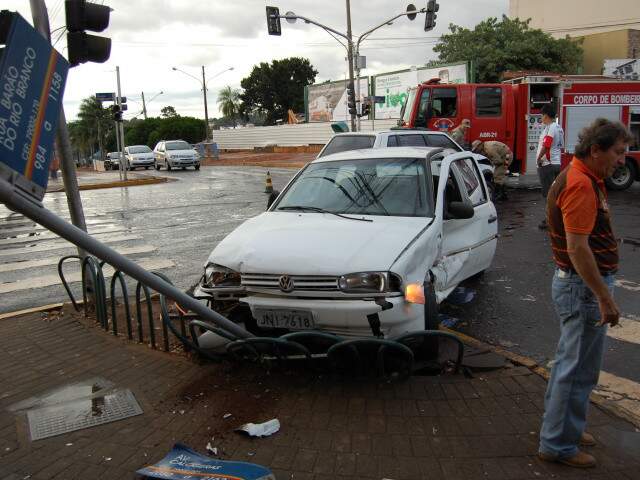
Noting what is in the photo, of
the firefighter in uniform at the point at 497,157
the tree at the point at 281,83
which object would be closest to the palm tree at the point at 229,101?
the tree at the point at 281,83

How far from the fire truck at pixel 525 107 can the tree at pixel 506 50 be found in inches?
1019

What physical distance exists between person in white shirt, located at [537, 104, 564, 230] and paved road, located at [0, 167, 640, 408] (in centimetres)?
106

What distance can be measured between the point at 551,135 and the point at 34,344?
869cm

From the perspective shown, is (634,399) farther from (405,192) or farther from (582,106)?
(582,106)

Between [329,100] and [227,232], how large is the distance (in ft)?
141

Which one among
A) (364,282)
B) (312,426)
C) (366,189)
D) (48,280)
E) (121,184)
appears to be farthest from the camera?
(121,184)

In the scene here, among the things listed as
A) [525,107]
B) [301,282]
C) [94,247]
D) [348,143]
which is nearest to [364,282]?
[301,282]

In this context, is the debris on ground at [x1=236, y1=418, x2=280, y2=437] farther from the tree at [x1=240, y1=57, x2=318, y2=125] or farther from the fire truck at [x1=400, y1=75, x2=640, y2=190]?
the tree at [x1=240, y1=57, x2=318, y2=125]

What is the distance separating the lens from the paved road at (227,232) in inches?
214

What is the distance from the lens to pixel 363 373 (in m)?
4.41

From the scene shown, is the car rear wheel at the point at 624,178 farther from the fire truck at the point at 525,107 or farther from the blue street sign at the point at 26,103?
the blue street sign at the point at 26,103

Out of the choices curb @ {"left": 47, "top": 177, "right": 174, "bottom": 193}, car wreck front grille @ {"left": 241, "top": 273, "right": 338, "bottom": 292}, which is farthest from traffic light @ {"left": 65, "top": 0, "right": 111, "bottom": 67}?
curb @ {"left": 47, "top": 177, "right": 174, "bottom": 193}

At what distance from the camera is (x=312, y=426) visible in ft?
12.1

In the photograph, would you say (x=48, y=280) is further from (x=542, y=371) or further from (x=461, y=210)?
(x=542, y=371)
